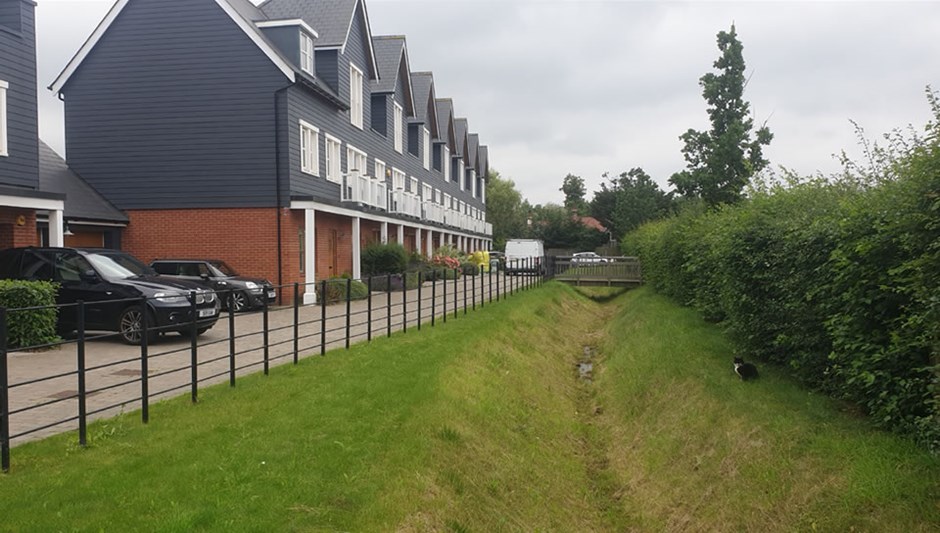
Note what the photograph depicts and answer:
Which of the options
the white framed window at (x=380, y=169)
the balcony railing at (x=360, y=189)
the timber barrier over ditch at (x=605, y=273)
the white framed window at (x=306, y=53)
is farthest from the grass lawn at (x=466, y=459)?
the white framed window at (x=380, y=169)

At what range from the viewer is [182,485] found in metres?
5.41

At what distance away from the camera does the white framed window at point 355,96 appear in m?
28.4

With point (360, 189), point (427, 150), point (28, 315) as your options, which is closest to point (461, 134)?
point (427, 150)

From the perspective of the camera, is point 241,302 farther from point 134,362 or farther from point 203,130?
point 134,362

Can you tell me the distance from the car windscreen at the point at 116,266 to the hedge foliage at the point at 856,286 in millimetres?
11017

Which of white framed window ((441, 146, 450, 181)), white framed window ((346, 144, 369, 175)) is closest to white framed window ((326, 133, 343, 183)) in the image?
white framed window ((346, 144, 369, 175))

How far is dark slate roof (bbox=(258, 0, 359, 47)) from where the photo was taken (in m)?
26.5

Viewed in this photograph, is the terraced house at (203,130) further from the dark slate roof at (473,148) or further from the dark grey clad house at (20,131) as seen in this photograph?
the dark slate roof at (473,148)

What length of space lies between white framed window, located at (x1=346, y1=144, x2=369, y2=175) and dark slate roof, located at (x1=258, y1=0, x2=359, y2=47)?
409cm

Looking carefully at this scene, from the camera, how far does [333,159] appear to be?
2622 centimetres

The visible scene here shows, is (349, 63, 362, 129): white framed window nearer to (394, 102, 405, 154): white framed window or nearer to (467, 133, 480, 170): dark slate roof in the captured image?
(394, 102, 405, 154): white framed window

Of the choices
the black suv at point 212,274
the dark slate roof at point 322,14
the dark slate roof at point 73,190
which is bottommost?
the black suv at point 212,274

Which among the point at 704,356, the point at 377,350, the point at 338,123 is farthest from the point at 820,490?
the point at 338,123

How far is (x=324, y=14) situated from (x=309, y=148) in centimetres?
700
